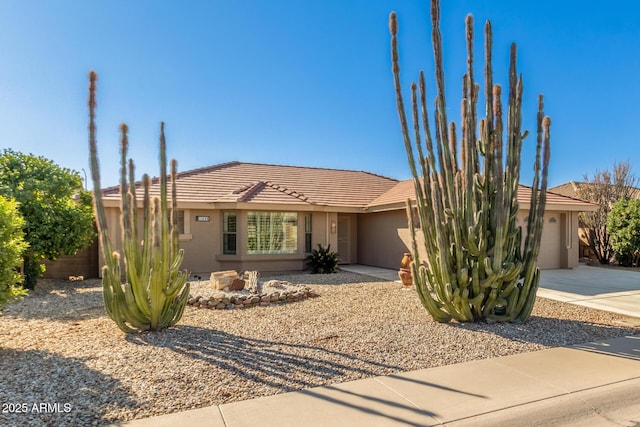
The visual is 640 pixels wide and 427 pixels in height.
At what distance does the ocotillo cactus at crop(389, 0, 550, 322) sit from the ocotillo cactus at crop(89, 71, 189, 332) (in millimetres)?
A: 4218

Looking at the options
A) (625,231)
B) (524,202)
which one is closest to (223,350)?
(524,202)

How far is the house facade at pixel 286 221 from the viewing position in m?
13.6

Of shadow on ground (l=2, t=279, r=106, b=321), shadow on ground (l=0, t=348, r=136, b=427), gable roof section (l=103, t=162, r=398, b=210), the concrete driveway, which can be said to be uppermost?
gable roof section (l=103, t=162, r=398, b=210)

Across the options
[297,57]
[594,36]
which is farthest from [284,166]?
[594,36]

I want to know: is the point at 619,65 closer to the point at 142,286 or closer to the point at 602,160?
the point at 602,160

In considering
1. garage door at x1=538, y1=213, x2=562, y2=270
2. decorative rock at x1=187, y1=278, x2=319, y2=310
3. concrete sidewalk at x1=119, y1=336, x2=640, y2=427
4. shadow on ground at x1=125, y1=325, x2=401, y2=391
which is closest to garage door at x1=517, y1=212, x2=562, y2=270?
garage door at x1=538, y1=213, x2=562, y2=270

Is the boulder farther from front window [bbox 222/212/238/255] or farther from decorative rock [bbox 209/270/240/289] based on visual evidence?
front window [bbox 222/212/238/255]

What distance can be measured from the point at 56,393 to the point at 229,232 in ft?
34.1

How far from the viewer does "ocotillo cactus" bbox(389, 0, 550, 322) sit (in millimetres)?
6184

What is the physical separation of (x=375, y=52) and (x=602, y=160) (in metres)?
16.0

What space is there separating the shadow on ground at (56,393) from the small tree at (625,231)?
65.3 feet

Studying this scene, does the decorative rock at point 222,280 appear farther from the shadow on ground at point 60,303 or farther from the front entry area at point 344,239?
the front entry area at point 344,239

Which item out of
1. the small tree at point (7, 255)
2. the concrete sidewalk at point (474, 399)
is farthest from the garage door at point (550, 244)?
the small tree at point (7, 255)

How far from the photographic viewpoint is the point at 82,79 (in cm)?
561
